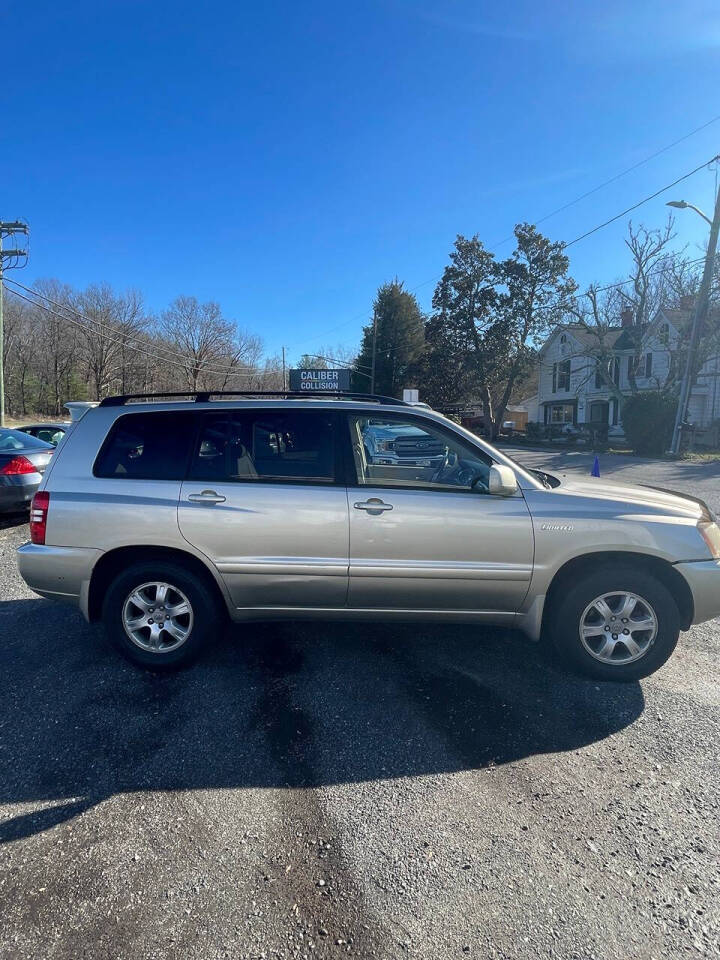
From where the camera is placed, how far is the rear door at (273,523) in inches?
134

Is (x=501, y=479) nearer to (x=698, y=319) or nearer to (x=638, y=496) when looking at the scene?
(x=638, y=496)

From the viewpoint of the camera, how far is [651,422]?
936 inches

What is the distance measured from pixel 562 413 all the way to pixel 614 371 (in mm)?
8366

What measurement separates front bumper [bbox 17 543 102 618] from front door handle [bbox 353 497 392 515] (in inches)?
69.4

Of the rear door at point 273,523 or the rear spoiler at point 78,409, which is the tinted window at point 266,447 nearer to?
the rear door at point 273,523

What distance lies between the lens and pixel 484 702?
3.22 metres

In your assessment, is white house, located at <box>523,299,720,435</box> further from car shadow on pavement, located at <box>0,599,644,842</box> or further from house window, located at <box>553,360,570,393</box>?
car shadow on pavement, located at <box>0,599,644,842</box>

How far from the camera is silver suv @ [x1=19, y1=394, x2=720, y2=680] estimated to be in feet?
11.0

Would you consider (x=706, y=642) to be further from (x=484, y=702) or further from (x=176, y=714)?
(x=176, y=714)

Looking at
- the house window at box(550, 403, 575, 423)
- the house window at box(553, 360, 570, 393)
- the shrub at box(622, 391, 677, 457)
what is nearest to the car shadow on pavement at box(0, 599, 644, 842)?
the shrub at box(622, 391, 677, 457)

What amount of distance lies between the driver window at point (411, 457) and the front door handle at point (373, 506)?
15 centimetres

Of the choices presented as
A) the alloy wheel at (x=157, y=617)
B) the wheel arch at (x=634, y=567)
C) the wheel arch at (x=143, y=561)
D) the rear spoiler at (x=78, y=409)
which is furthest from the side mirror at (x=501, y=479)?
the rear spoiler at (x=78, y=409)

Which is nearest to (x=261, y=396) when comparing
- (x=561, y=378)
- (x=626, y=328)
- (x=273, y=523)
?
(x=273, y=523)

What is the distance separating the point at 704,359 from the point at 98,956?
29.0m
